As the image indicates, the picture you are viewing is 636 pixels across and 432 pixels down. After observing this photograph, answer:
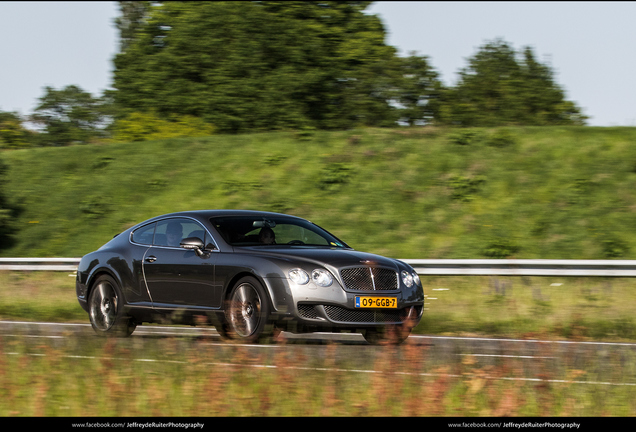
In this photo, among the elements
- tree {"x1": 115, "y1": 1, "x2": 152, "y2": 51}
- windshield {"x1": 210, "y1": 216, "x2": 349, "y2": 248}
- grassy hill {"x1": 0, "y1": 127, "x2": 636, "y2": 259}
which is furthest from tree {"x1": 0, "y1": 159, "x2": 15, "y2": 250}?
tree {"x1": 115, "y1": 1, "x2": 152, "y2": 51}

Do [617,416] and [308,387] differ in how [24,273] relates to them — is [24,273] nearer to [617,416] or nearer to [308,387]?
[308,387]

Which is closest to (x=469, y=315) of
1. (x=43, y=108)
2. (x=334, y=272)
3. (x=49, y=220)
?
(x=334, y=272)

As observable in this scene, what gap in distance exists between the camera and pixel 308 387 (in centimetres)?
596

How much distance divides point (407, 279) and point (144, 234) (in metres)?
3.43

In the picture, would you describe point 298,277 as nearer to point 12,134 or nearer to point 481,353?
point 481,353

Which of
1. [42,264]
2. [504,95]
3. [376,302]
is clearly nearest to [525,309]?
[376,302]

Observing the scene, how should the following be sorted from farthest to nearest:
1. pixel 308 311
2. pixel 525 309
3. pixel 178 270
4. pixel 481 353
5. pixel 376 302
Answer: pixel 525 309
pixel 178 270
pixel 481 353
pixel 376 302
pixel 308 311

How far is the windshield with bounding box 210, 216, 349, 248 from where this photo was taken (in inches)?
395

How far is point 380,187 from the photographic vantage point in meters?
22.1

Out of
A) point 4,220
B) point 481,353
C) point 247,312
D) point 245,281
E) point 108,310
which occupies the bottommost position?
point 4,220

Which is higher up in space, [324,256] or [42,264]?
[324,256]

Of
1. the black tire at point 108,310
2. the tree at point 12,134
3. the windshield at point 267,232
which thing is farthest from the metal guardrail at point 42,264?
the tree at point 12,134

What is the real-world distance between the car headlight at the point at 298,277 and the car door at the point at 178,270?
40.4 inches
